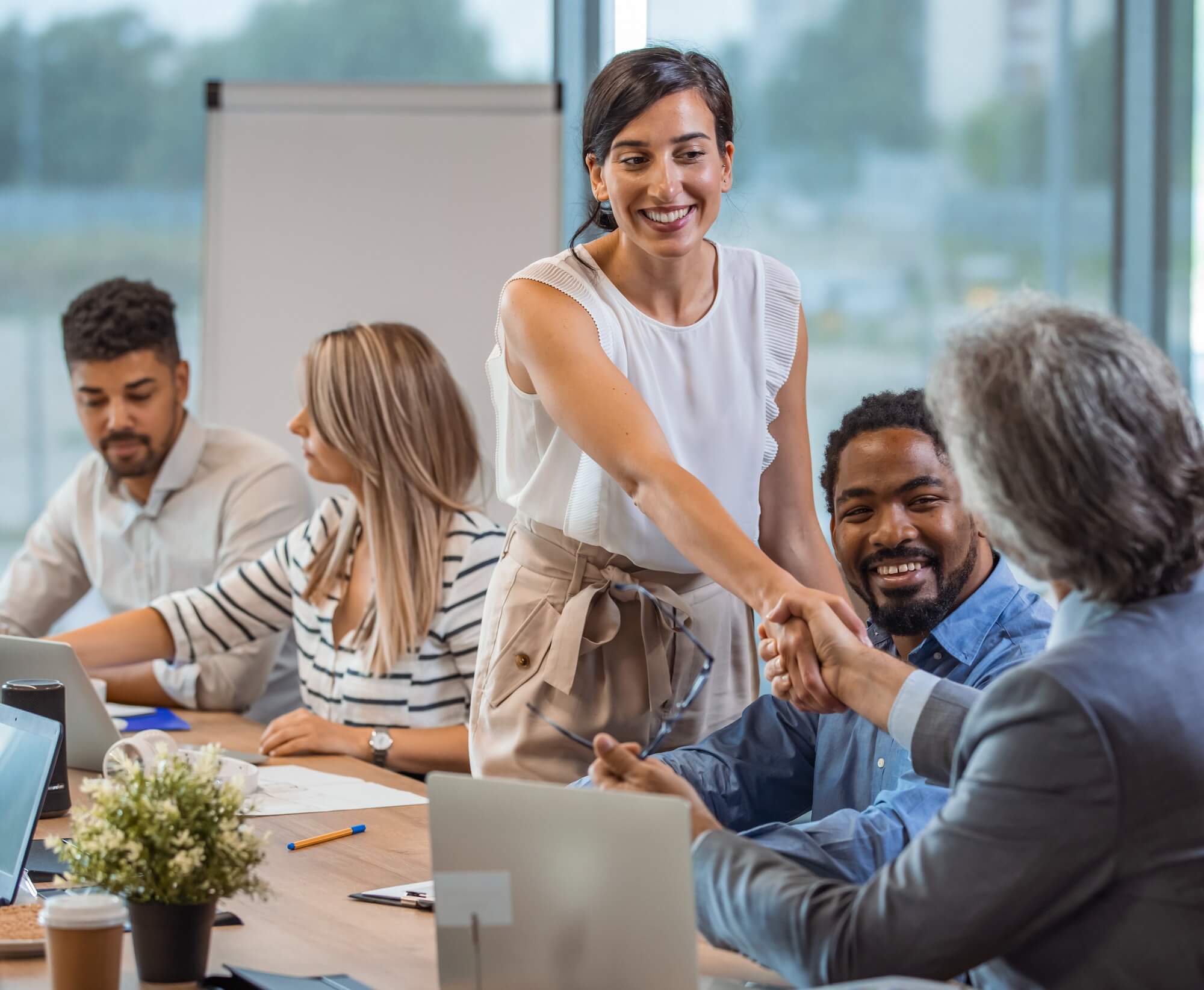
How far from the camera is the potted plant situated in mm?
1185

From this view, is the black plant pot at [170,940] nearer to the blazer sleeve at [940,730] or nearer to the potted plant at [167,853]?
the potted plant at [167,853]

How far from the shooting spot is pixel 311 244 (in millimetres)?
3898

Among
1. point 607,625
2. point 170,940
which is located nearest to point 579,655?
point 607,625

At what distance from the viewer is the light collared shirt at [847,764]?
5.14 feet

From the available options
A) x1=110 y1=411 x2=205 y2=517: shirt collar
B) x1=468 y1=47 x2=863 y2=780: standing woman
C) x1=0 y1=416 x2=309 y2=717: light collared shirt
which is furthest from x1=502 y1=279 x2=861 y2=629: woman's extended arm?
x1=110 y1=411 x2=205 y2=517: shirt collar

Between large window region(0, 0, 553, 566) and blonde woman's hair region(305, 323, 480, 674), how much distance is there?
1963mm

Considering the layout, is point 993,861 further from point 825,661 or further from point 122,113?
point 122,113

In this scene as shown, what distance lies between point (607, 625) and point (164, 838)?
3.03 ft

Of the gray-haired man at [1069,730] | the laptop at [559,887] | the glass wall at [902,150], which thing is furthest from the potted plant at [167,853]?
the glass wall at [902,150]

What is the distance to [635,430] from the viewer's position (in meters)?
1.86

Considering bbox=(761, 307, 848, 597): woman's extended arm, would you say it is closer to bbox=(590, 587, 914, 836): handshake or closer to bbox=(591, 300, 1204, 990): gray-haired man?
bbox=(590, 587, 914, 836): handshake

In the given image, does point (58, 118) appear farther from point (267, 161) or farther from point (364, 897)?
point (364, 897)

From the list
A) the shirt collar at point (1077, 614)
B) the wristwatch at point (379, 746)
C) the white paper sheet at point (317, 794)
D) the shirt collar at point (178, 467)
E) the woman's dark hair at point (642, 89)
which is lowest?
the wristwatch at point (379, 746)

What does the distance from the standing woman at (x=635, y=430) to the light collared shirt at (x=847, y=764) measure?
0.20 meters
